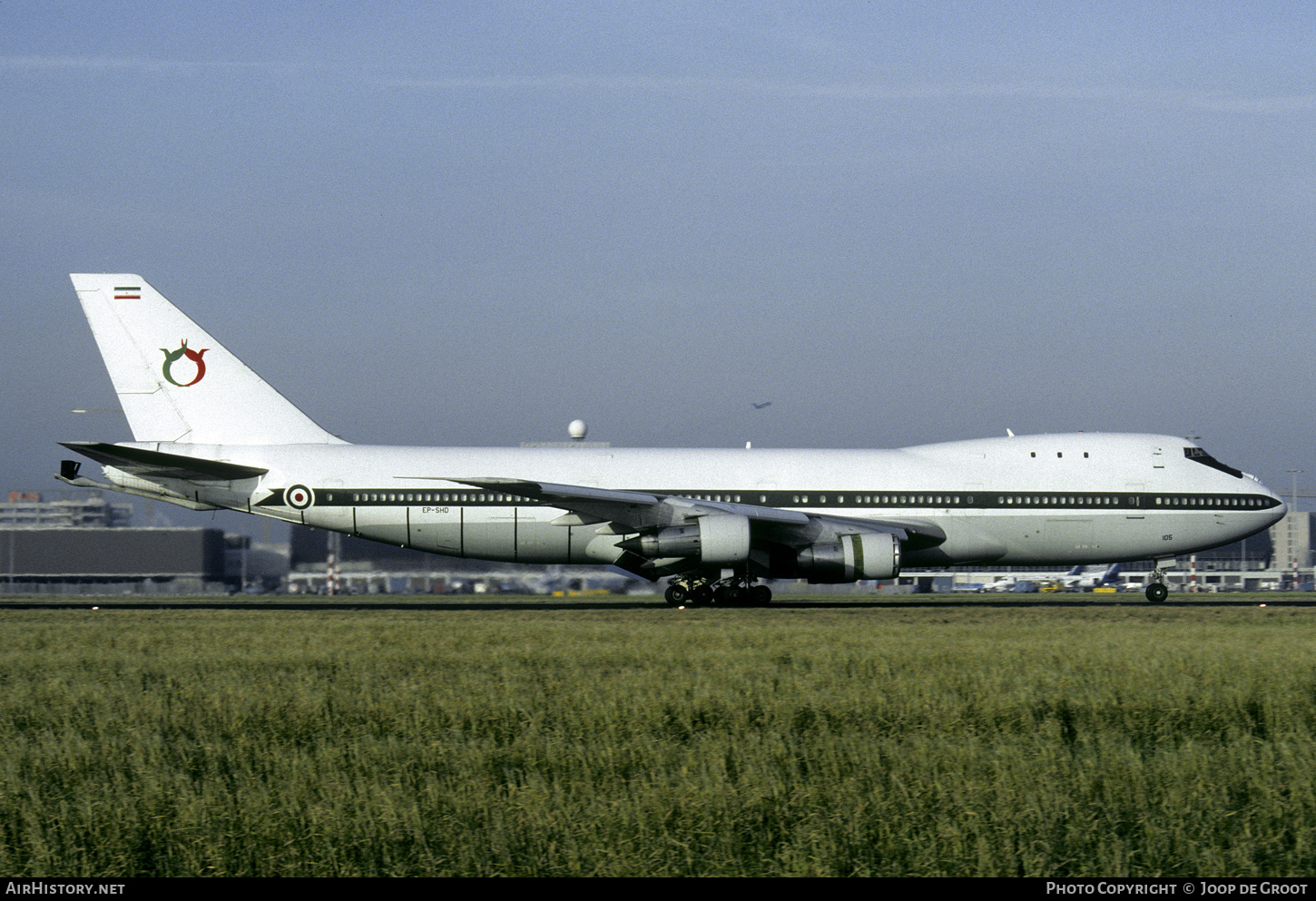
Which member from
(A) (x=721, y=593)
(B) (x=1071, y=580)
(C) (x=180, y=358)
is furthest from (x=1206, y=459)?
(B) (x=1071, y=580)

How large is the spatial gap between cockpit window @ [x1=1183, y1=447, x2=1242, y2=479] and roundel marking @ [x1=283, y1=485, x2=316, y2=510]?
22042mm

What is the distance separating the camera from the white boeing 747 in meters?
28.8

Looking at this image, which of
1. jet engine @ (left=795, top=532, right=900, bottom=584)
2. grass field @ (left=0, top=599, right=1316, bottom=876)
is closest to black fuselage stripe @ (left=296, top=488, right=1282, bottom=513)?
jet engine @ (left=795, top=532, right=900, bottom=584)

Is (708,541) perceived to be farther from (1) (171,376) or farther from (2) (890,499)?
(1) (171,376)

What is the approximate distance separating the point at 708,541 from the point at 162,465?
12580mm

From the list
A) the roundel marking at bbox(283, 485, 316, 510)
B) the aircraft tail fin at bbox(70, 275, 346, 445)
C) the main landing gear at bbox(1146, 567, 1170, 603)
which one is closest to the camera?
the roundel marking at bbox(283, 485, 316, 510)

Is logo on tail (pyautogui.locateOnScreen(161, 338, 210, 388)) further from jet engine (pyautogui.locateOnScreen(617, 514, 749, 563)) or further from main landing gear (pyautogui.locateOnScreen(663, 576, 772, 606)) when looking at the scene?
main landing gear (pyautogui.locateOnScreen(663, 576, 772, 606))

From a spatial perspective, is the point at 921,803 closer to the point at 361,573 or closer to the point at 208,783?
the point at 208,783

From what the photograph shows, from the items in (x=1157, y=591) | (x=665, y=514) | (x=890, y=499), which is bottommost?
(x=1157, y=591)

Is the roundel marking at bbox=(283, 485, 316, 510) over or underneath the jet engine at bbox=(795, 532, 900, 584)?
over

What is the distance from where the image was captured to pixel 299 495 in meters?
29.5

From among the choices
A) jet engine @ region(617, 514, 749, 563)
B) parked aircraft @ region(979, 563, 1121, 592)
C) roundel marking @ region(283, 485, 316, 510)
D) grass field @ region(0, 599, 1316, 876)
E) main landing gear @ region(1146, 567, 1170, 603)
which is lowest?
parked aircraft @ region(979, 563, 1121, 592)

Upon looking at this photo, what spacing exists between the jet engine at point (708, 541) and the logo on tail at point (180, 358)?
39.6ft
